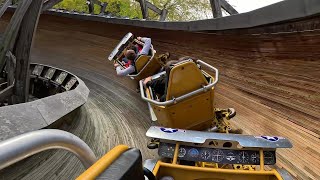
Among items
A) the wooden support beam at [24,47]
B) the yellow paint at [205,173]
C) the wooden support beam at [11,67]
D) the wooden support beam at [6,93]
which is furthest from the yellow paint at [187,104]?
the wooden support beam at [11,67]

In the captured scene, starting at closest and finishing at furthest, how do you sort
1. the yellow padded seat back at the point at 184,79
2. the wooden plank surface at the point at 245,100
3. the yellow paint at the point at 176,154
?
1. the yellow paint at the point at 176,154
2. the wooden plank surface at the point at 245,100
3. the yellow padded seat back at the point at 184,79

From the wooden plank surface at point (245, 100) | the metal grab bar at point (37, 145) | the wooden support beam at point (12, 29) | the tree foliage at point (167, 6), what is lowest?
the wooden plank surface at point (245, 100)

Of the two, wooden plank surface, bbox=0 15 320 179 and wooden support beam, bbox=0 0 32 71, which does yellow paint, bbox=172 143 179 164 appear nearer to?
wooden plank surface, bbox=0 15 320 179

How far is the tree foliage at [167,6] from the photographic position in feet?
83.7

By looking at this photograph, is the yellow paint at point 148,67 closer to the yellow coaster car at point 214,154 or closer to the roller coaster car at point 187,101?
the roller coaster car at point 187,101

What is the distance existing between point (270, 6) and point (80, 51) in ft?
30.7

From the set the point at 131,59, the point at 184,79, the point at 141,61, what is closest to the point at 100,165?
the point at 184,79

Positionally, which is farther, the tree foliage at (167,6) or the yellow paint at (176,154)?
the tree foliage at (167,6)

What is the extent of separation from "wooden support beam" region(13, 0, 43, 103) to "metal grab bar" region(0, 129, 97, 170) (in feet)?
16.7

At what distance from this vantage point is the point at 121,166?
1246 mm

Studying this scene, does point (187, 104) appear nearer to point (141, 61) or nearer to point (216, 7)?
point (141, 61)

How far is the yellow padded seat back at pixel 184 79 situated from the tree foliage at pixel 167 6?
21.7 m

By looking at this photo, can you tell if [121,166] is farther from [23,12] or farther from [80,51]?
[80,51]

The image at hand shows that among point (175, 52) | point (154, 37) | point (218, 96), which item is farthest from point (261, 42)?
point (154, 37)
